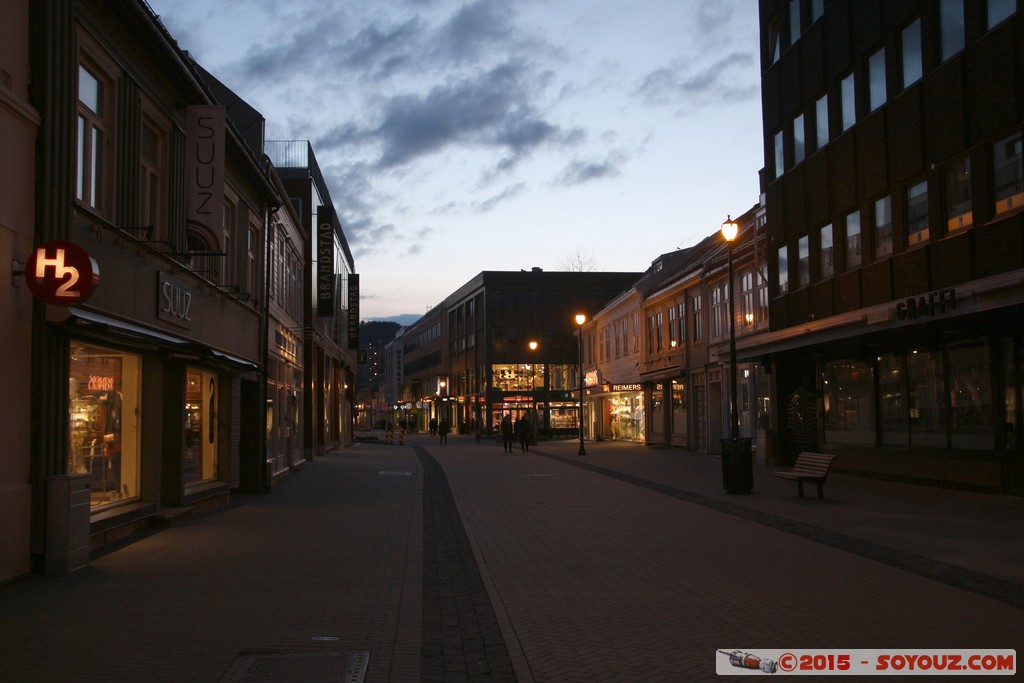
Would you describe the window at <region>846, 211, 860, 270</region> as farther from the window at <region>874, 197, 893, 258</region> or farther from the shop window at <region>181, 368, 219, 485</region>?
the shop window at <region>181, 368, 219, 485</region>

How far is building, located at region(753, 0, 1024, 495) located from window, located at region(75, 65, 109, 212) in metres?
12.2

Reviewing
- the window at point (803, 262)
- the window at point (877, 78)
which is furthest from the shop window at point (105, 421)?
the window at point (803, 262)

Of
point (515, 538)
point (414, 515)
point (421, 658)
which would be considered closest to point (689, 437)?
point (414, 515)

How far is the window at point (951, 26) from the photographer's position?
17.0m

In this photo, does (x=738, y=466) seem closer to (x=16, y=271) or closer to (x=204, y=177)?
(x=204, y=177)

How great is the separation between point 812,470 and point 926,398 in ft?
11.6

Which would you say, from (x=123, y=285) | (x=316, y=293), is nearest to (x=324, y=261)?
(x=316, y=293)

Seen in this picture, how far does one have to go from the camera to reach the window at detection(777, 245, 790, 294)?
25.6 m

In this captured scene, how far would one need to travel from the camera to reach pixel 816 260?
77.6 ft

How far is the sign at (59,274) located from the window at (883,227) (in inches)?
617

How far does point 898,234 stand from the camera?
19.4 meters

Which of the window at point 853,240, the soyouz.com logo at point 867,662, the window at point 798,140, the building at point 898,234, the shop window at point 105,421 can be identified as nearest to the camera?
the soyouz.com logo at point 867,662

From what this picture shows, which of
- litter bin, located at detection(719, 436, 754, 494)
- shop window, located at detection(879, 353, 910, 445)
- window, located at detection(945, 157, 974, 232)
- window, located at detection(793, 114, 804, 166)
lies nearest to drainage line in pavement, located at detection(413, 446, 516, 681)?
litter bin, located at detection(719, 436, 754, 494)

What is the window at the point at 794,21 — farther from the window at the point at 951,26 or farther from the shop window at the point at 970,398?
the shop window at the point at 970,398
